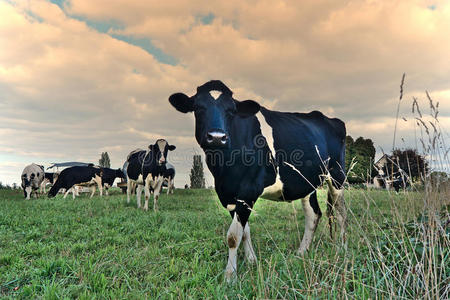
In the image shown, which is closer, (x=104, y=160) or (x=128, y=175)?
(x=128, y=175)

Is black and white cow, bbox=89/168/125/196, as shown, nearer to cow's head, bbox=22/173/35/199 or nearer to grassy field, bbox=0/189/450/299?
cow's head, bbox=22/173/35/199

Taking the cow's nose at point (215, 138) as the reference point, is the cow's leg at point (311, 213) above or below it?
below

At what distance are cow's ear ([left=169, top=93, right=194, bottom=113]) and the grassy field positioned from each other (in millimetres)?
2124

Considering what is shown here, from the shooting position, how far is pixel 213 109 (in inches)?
171

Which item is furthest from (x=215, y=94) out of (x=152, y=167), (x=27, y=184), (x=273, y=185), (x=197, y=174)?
(x=27, y=184)

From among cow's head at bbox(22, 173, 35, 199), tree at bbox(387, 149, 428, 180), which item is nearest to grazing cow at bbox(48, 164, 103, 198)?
cow's head at bbox(22, 173, 35, 199)

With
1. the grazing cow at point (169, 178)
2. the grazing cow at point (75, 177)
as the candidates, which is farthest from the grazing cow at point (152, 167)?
the grazing cow at point (75, 177)

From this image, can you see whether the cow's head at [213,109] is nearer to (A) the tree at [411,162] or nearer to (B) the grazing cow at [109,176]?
(A) the tree at [411,162]

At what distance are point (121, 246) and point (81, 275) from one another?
168 centimetres

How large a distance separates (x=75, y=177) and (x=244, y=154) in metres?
17.4

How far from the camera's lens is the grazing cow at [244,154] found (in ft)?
14.3

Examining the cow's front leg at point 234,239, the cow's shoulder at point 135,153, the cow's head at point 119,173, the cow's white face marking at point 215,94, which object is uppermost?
the cow's shoulder at point 135,153

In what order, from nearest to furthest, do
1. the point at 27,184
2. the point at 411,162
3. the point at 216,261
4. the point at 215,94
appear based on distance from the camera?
the point at 215,94
the point at 216,261
the point at 411,162
the point at 27,184

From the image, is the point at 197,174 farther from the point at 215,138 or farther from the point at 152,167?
the point at 215,138
